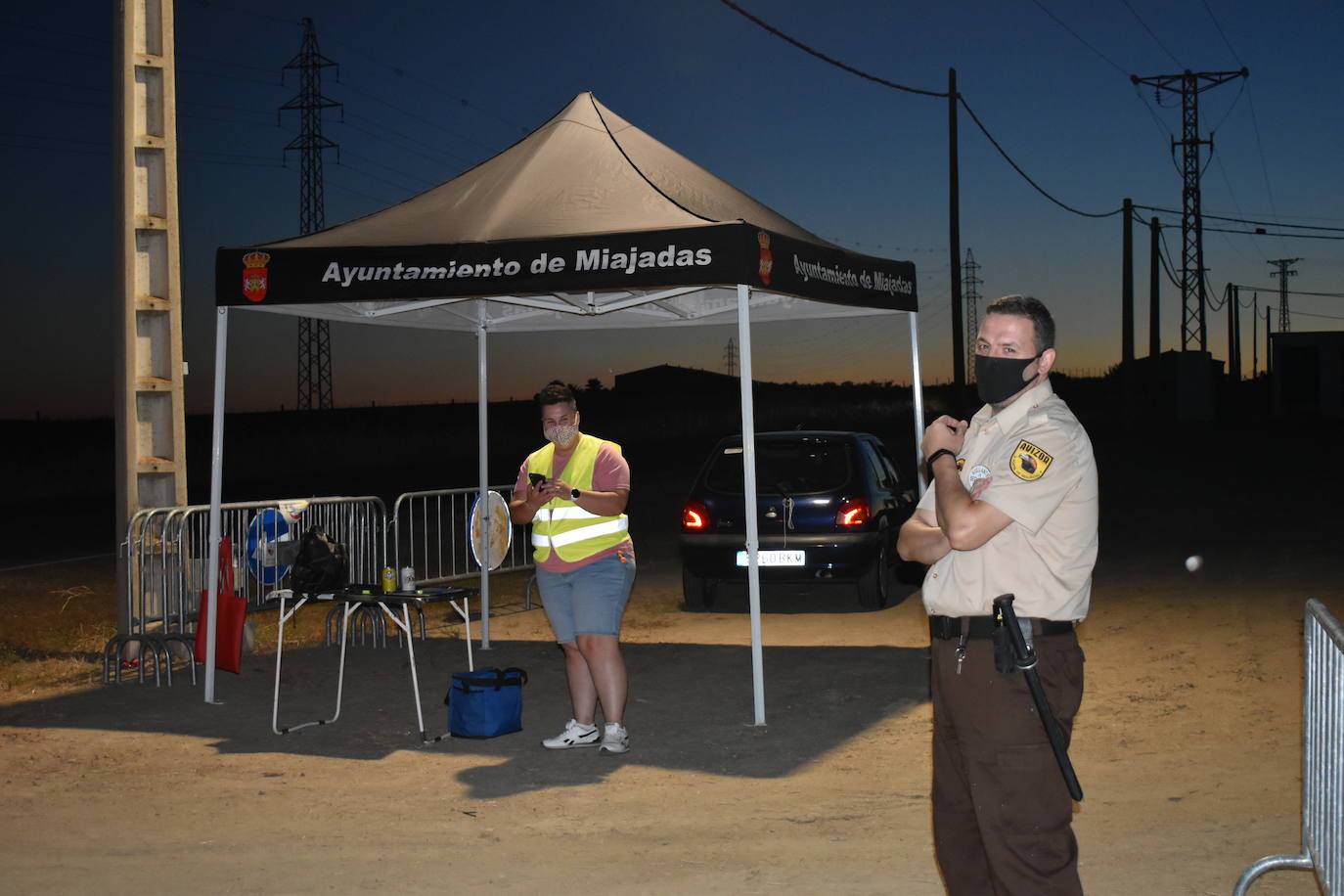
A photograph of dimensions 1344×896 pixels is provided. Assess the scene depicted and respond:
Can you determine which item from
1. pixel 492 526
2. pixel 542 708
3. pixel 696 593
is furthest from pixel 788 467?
pixel 542 708

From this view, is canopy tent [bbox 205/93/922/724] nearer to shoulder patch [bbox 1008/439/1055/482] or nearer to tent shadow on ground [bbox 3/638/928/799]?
tent shadow on ground [bbox 3/638/928/799]

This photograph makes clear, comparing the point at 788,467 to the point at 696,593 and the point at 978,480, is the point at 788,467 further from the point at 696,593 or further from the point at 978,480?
the point at 978,480

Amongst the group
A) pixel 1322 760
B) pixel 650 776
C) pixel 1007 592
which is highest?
pixel 1007 592

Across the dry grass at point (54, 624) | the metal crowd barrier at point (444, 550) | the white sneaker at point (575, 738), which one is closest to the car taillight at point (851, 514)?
the metal crowd barrier at point (444, 550)

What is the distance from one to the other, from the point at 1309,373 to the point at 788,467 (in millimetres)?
55294

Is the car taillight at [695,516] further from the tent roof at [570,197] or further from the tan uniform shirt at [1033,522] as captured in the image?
the tan uniform shirt at [1033,522]

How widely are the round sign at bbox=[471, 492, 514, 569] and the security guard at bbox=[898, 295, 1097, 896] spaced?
21.8 feet

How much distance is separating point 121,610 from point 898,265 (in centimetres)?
654

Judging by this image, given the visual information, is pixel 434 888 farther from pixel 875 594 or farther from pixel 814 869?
pixel 875 594

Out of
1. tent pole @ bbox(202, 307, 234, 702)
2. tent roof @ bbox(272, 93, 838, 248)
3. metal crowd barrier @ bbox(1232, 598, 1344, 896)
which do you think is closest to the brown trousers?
metal crowd barrier @ bbox(1232, 598, 1344, 896)

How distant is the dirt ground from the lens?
534 centimetres

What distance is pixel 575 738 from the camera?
24.2ft

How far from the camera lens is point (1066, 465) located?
3.54m

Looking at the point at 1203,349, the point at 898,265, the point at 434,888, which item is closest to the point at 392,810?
the point at 434,888
